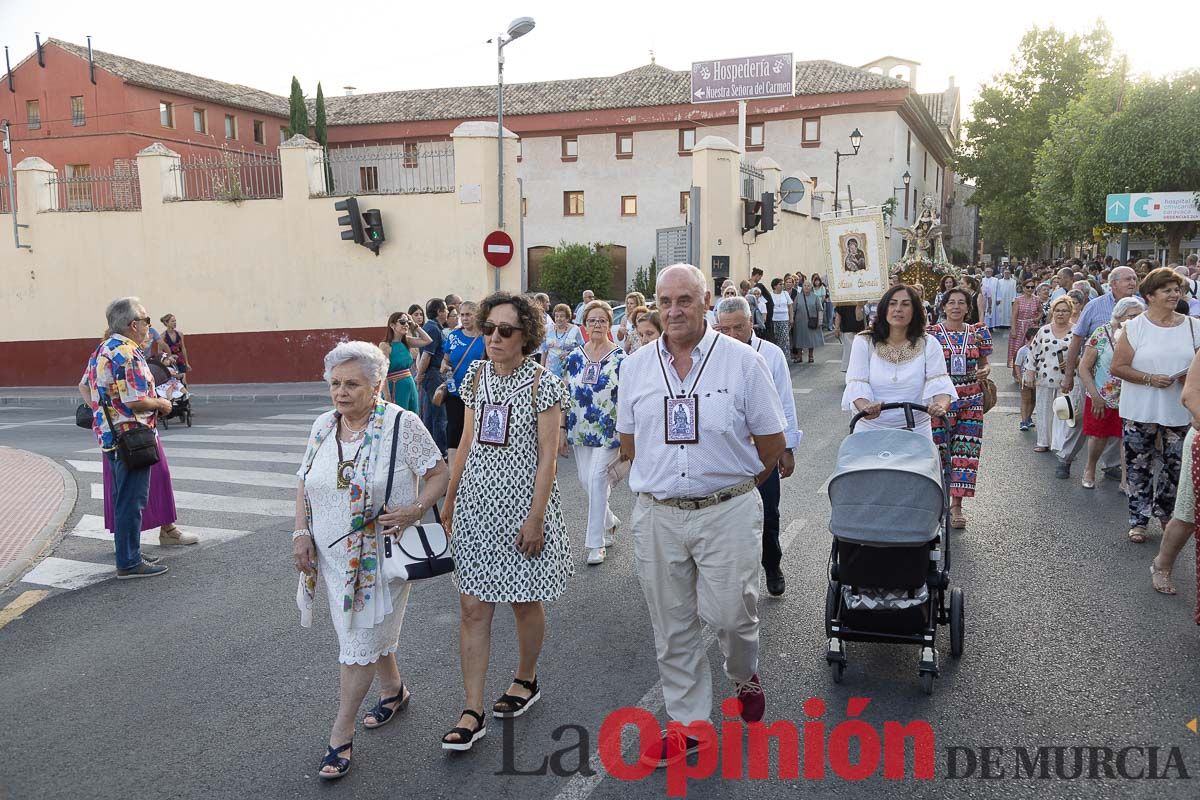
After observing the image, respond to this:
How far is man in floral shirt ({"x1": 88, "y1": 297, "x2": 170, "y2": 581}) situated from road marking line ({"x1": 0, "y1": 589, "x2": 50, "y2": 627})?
508 millimetres

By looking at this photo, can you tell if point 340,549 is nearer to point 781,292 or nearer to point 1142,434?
point 1142,434

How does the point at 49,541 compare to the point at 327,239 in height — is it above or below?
below

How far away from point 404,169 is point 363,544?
53.5ft

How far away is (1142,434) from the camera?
246 inches

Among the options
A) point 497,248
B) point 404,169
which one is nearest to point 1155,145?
point 497,248

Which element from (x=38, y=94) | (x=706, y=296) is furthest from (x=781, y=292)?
(x=38, y=94)

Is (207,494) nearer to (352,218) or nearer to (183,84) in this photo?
(352,218)

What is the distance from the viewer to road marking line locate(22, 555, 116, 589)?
6.56 meters

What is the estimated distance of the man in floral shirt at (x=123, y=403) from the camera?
6457 mm

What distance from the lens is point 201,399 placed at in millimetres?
18531

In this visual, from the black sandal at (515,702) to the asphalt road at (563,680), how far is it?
0.09 metres

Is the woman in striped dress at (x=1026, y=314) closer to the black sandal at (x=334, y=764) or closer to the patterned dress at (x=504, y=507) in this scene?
the patterned dress at (x=504, y=507)

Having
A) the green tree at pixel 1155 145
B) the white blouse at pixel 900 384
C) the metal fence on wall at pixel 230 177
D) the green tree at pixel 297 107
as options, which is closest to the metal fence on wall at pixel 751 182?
the metal fence on wall at pixel 230 177

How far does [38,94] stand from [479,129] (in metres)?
32.4
